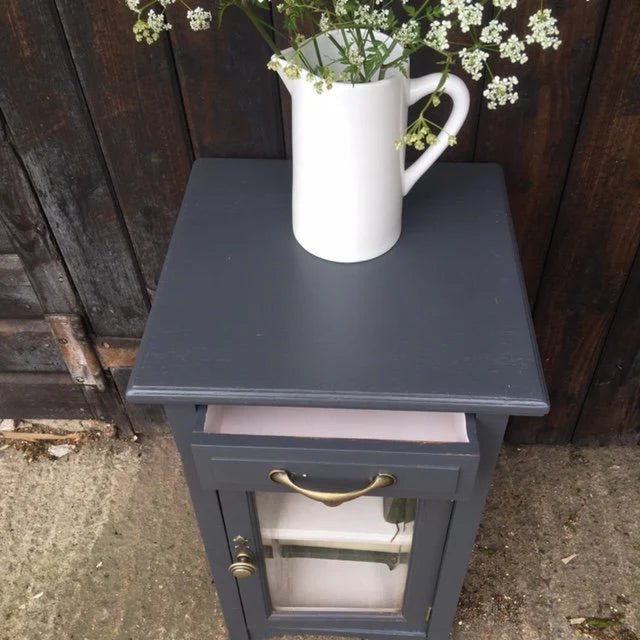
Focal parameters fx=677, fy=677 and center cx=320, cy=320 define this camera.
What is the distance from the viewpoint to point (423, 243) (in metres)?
0.88

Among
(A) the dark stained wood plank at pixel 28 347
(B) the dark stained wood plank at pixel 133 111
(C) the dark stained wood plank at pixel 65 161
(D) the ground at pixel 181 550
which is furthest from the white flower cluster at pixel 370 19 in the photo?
(D) the ground at pixel 181 550

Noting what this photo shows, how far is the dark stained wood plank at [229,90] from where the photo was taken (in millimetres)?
925

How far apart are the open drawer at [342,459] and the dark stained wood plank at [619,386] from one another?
59 cm

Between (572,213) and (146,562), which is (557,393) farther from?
(146,562)

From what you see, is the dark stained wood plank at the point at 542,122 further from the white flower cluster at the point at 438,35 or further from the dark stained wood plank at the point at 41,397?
the dark stained wood plank at the point at 41,397

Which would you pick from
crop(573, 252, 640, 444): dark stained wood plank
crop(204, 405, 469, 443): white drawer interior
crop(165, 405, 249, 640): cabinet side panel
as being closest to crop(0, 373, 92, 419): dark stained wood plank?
crop(165, 405, 249, 640): cabinet side panel

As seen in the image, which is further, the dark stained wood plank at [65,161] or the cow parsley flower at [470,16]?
the dark stained wood plank at [65,161]

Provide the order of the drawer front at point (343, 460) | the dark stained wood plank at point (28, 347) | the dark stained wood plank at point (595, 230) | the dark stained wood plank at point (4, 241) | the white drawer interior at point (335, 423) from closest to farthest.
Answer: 1. the drawer front at point (343, 460)
2. the white drawer interior at point (335, 423)
3. the dark stained wood plank at point (595, 230)
4. the dark stained wood plank at point (4, 241)
5. the dark stained wood plank at point (28, 347)

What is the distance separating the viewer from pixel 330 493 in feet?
2.48

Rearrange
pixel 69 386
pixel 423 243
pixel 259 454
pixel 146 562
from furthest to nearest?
pixel 69 386 → pixel 146 562 → pixel 423 243 → pixel 259 454

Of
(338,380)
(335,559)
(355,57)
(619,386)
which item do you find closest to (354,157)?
(355,57)

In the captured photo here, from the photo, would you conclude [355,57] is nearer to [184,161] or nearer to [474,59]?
[474,59]

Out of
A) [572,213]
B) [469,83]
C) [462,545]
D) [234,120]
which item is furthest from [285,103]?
[462,545]

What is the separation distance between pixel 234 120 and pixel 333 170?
0.31 meters
